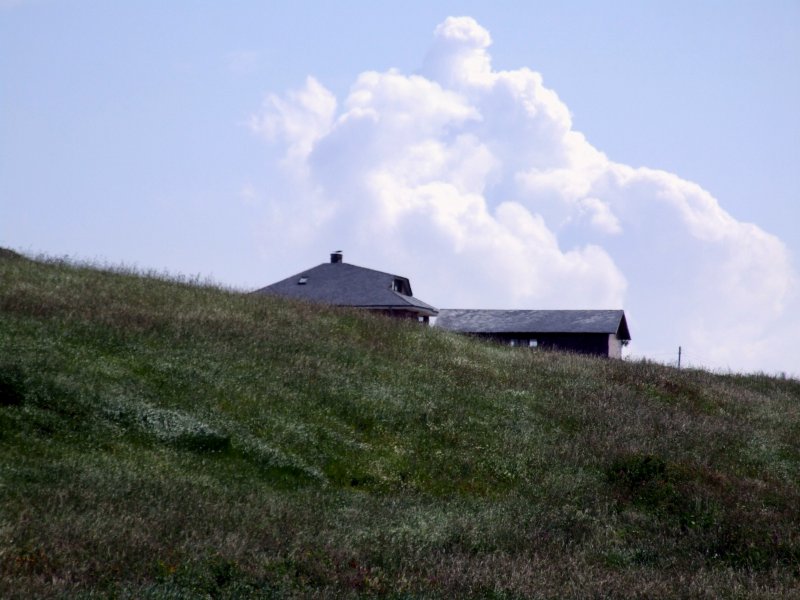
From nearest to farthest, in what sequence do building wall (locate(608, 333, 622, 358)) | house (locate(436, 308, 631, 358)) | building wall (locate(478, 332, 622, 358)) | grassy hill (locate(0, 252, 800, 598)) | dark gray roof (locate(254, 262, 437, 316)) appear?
grassy hill (locate(0, 252, 800, 598))
house (locate(436, 308, 631, 358))
building wall (locate(478, 332, 622, 358))
building wall (locate(608, 333, 622, 358))
dark gray roof (locate(254, 262, 437, 316))

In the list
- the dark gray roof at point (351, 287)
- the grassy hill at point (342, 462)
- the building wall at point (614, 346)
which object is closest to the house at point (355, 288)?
the dark gray roof at point (351, 287)

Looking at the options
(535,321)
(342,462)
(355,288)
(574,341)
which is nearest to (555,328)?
(535,321)

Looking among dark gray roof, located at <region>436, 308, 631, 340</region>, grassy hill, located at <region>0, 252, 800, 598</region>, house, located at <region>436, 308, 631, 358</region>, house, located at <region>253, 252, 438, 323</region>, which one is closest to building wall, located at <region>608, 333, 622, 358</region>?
house, located at <region>436, 308, 631, 358</region>

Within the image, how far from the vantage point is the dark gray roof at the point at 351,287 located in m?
70.4

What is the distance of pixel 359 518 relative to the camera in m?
14.9

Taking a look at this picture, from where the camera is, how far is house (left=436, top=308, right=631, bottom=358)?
6844cm

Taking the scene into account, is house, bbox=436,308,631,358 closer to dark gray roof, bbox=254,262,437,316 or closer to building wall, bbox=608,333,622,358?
building wall, bbox=608,333,622,358

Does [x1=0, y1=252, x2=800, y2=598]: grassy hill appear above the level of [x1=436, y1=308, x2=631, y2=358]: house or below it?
below

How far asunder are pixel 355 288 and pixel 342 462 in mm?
53818

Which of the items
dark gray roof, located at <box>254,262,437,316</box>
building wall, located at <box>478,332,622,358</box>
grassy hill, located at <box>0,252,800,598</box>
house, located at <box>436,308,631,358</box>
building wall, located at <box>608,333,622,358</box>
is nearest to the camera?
grassy hill, located at <box>0,252,800,598</box>

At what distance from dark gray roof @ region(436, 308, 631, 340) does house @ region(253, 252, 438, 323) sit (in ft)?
10.0

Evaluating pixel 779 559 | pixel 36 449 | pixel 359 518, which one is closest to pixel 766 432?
pixel 779 559

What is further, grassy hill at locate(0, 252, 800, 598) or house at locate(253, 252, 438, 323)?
house at locate(253, 252, 438, 323)

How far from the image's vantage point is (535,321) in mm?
70500
